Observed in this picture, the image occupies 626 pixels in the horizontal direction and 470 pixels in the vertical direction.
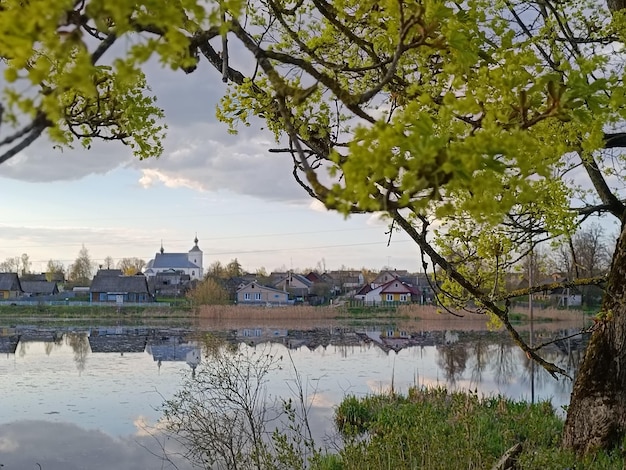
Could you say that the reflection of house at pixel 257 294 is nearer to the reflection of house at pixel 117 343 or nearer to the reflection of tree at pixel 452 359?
the reflection of house at pixel 117 343

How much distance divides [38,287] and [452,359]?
174 feet

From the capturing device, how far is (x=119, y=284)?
178 ft

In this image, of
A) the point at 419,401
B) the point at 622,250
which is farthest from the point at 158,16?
the point at 419,401

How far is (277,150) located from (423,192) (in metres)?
1.83

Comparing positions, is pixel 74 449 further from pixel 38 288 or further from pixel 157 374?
pixel 38 288

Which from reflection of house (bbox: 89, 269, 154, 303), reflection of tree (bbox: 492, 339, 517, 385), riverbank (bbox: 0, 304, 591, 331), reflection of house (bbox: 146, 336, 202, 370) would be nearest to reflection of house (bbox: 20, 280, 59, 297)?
reflection of house (bbox: 89, 269, 154, 303)

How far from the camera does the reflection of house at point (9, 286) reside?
56.1 meters

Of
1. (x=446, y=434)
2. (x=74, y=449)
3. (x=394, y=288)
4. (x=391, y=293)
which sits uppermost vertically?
(x=394, y=288)

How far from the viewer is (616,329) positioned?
604 centimetres

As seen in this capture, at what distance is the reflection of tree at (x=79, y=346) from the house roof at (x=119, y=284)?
91.7 ft

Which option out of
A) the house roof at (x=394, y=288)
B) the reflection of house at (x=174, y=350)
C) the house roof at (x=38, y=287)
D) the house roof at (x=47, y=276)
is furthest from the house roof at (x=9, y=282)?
the reflection of house at (x=174, y=350)

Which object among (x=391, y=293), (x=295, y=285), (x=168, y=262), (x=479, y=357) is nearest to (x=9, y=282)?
(x=295, y=285)

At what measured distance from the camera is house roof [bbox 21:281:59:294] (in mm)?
60987

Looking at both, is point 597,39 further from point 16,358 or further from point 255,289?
point 255,289
